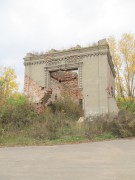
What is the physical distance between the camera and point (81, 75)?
20.8 meters

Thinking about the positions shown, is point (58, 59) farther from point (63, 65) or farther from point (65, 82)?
point (65, 82)

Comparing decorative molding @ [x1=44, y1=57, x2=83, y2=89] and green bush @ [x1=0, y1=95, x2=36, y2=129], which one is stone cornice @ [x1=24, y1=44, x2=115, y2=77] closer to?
decorative molding @ [x1=44, y1=57, x2=83, y2=89]

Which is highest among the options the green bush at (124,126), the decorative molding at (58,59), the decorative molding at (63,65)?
the decorative molding at (58,59)

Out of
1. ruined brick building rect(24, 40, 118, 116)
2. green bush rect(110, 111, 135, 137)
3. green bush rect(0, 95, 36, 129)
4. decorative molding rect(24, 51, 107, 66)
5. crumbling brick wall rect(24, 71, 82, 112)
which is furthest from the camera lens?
decorative molding rect(24, 51, 107, 66)

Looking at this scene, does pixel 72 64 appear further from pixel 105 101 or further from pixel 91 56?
pixel 105 101

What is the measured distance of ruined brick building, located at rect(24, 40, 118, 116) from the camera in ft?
63.8

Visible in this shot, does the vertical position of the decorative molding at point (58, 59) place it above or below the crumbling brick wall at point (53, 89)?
above

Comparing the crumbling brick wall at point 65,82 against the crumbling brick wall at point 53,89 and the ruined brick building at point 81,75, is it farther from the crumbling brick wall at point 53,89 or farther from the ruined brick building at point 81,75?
the ruined brick building at point 81,75

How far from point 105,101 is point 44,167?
13137 millimetres

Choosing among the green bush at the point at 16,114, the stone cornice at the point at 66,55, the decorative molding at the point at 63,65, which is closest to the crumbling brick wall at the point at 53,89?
the decorative molding at the point at 63,65

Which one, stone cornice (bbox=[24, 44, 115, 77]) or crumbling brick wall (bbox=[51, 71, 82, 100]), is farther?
crumbling brick wall (bbox=[51, 71, 82, 100])

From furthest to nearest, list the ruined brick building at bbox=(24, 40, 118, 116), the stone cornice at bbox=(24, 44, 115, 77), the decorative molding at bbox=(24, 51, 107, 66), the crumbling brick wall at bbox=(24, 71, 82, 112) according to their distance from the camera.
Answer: the decorative molding at bbox=(24, 51, 107, 66) → the stone cornice at bbox=(24, 44, 115, 77) → the ruined brick building at bbox=(24, 40, 118, 116) → the crumbling brick wall at bbox=(24, 71, 82, 112)

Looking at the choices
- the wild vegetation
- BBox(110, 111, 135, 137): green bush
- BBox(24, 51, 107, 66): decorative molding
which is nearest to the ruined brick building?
BBox(24, 51, 107, 66): decorative molding

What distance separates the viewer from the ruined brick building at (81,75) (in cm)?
1945
